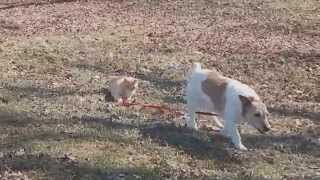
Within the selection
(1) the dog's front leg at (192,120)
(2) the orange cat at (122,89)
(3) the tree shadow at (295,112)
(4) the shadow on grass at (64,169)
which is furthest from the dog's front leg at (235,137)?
(2) the orange cat at (122,89)

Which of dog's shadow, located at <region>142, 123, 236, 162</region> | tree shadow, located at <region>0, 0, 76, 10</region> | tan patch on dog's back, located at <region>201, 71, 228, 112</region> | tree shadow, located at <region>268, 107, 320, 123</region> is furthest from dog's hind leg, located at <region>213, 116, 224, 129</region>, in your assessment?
tree shadow, located at <region>0, 0, 76, 10</region>

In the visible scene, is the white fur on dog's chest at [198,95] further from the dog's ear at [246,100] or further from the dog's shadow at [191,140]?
the dog's ear at [246,100]

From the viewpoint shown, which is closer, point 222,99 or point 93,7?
point 222,99

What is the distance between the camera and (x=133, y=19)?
16266 mm

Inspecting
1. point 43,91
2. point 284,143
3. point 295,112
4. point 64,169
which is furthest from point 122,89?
point 64,169

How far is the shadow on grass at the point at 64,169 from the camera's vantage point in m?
6.09

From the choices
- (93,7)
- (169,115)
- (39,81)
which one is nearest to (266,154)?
(169,115)

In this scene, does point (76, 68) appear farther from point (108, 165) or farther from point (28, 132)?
point (108, 165)

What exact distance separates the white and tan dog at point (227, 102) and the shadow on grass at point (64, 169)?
52.0 inches

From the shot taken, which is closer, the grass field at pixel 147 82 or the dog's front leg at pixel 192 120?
the grass field at pixel 147 82

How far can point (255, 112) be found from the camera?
23.1 feet

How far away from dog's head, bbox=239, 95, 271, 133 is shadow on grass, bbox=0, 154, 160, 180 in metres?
1.33

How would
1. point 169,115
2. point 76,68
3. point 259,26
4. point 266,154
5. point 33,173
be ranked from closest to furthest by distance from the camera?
1. point 33,173
2. point 266,154
3. point 169,115
4. point 76,68
5. point 259,26

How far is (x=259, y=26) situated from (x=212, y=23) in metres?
1.04
